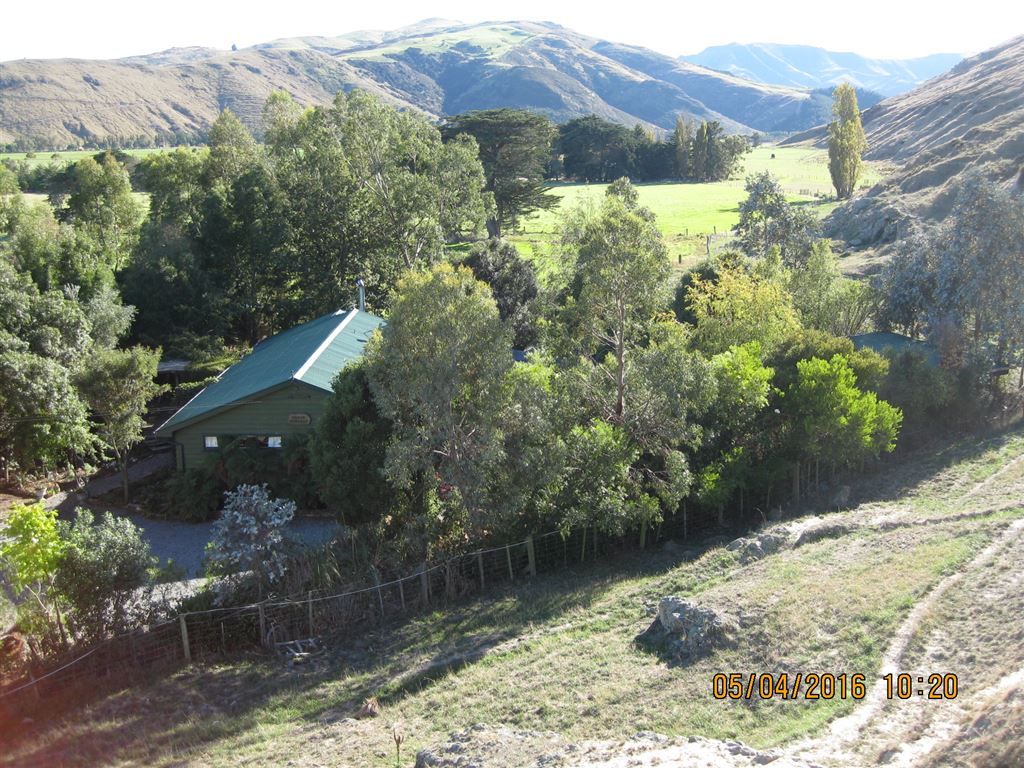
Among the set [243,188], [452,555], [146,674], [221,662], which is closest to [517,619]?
[452,555]

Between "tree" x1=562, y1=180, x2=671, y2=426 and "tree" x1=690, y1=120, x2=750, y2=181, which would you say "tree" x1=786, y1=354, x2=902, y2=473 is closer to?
"tree" x1=562, y1=180, x2=671, y2=426

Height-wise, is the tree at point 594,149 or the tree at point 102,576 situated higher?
the tree at point 594,149

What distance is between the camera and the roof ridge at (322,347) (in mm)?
24672

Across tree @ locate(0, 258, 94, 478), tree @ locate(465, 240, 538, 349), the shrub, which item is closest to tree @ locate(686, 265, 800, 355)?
tree @ locate(465, 240, 538, 349)

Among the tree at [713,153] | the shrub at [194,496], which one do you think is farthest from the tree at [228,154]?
the tree at [713,153]

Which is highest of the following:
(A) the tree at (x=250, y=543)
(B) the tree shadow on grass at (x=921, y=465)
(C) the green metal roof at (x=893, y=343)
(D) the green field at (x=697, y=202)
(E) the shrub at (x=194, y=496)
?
(D) the green field at (x=697, y=202)

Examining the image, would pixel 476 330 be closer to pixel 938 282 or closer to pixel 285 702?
pixel 285 702

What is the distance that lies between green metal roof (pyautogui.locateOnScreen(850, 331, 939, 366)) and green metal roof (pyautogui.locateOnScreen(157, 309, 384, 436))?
19.3 m

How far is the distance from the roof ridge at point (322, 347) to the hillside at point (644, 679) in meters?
9.91

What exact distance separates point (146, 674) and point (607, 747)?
9509mm

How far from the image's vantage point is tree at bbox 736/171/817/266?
1790 inches

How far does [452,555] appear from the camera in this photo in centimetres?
1953

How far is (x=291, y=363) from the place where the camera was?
26.4m

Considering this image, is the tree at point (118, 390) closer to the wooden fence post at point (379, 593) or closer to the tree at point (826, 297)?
the wooden fence post at point (379, 593)
